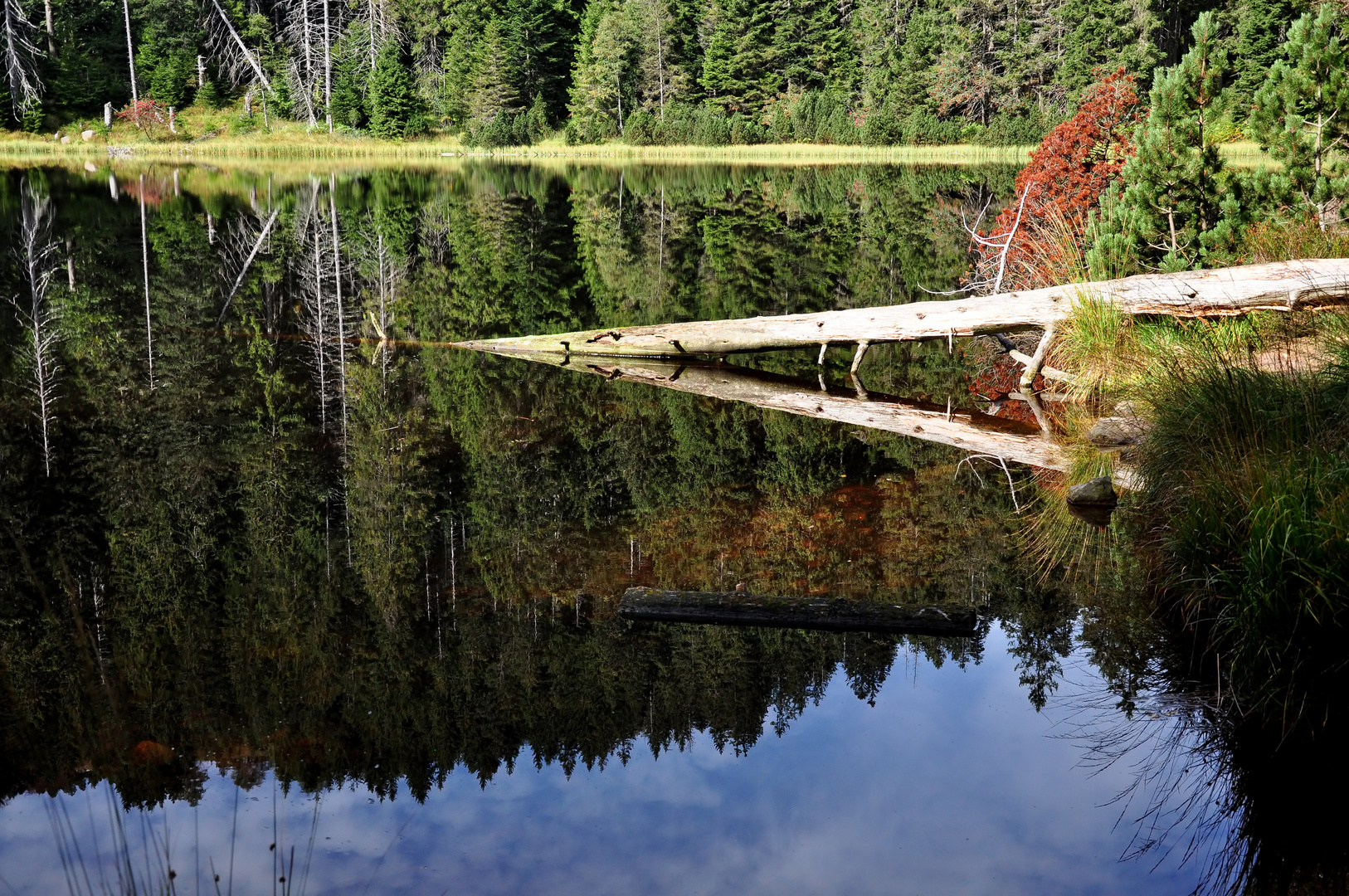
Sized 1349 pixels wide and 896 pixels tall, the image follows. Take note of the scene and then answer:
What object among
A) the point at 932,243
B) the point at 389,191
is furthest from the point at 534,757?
the point at 389,191

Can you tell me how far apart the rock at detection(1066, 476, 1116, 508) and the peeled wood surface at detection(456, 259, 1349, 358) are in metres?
2.46

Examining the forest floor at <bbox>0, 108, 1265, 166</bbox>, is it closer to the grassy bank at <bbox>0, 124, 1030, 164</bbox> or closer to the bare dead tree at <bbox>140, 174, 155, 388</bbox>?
the grassy bank at <bbox>0, 124, 1030, 164</bbox>

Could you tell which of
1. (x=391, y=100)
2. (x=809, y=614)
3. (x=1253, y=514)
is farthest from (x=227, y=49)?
(x=1253, y=514)

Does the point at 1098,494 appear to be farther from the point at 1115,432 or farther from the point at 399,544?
the point at 399,544

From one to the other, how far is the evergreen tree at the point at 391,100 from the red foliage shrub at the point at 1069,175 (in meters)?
40.4

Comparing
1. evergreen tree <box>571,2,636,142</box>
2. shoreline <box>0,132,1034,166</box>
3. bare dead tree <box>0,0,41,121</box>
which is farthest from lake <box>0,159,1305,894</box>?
evergreen tree <box>571,2,636,142</box>

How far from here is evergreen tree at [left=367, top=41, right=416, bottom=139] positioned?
48.8 meters

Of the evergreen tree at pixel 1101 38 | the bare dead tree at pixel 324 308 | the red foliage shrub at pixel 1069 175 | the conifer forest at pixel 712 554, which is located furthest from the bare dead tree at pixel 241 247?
the evergreen tree at pixel 1101 38

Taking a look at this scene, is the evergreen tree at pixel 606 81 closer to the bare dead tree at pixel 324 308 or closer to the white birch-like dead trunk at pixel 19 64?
the white birch-like dead trunk at pixel 19 64

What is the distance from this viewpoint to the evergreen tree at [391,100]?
1923 inches

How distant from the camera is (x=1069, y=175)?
13.2 m

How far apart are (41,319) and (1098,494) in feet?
36.0

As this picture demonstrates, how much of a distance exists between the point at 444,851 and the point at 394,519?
325 cm

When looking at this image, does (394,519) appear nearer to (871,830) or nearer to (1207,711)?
(871,830)
